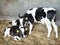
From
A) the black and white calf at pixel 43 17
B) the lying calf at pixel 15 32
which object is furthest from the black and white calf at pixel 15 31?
the black and white calf at pixel 43 17

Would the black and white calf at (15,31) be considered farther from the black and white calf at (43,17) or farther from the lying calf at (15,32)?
the black and white calf at (43,17)

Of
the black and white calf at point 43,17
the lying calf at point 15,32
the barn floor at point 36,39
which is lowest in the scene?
the barn floor at point 36,39

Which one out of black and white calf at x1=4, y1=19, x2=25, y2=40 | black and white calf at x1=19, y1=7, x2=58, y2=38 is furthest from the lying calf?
black and white calf at x1=19, y1=7, x2=58, y2=38

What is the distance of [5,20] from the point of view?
3326mm

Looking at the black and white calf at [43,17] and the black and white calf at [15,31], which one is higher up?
the black and white calf at [43,17]

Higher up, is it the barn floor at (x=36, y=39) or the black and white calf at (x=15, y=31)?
the black and white calf at (x=15, y=31)

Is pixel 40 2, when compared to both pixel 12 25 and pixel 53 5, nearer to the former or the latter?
pixel 53 5

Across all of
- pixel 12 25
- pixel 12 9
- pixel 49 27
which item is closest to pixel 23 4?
pixel 12 9

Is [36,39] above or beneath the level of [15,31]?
beneath

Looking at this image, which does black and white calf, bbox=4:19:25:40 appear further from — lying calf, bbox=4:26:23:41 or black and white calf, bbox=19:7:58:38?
black and white calf, bbox=19:7:58:38

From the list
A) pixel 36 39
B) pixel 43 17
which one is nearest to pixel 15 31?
pixel 36 39

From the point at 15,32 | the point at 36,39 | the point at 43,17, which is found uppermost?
the point at 43,17

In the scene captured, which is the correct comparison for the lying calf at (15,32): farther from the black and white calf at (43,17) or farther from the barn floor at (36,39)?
the black and white calf at (43,17)

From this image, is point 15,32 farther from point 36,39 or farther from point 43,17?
point 43,17
